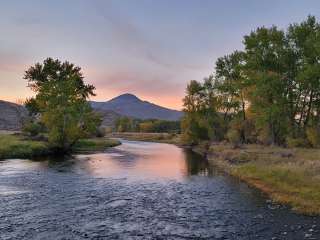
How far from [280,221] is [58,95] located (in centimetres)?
6334

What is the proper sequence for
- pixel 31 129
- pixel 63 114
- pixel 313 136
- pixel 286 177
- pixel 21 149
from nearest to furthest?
1. pixel 286 177
2. pixel 313 136
3. pixel 21 149
4. pixel 63 114
5. pixel 31 129

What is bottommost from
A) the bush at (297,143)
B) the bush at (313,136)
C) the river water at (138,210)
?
the river water at (138,210)

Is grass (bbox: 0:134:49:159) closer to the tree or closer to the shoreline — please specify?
the tree

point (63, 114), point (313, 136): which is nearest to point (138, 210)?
point (313, 136)

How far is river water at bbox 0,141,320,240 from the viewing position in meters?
20.5

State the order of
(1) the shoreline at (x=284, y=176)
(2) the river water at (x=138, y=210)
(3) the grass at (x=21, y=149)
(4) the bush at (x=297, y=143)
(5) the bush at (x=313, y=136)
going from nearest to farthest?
(2) the river water at (x=138, y=210), (1) the shoreline at (x=284, y=176), (3) the grass at (x=21, y=149), (5) the bush at (x=313, y=136), (4) the bush at (x=297, y=143)

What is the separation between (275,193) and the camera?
31406 mm

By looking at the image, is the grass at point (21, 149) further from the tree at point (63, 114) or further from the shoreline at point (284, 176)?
the shoreline at point (284, 176)

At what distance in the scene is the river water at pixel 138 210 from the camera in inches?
805

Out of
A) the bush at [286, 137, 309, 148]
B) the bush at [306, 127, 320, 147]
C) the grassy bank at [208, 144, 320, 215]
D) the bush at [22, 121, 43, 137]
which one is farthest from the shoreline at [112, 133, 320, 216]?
the bush at [22, 121, 43, 137]

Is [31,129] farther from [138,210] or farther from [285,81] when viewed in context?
[138,210]

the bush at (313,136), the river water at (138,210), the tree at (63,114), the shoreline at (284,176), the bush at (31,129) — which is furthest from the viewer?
the bush at (31,129)

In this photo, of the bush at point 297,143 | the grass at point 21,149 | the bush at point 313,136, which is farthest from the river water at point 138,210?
the bush at point 313,136

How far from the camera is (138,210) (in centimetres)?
2584
